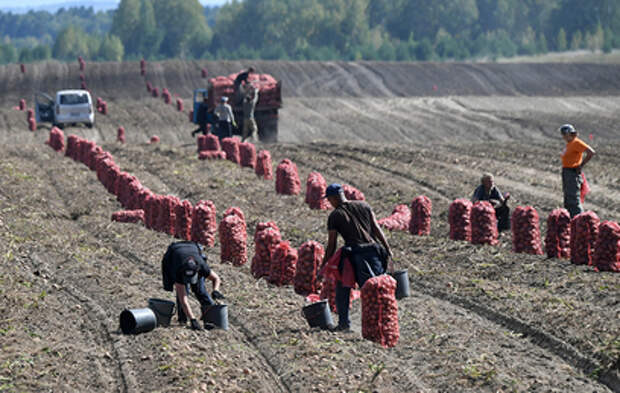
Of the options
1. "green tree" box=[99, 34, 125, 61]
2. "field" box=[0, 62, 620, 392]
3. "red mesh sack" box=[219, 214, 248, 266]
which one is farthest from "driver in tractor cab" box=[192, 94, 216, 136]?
"green tree" box=[99, 34, 125, 61]

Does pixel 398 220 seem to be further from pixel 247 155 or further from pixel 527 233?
pixel 247 155

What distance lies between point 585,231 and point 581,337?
3.35 metres

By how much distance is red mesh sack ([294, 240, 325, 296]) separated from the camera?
11.8m

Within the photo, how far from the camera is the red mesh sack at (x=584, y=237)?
12.8 metres

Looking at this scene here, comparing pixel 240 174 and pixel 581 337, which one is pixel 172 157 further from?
pixel 581 337

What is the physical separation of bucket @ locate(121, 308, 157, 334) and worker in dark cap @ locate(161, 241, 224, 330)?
1.33ft

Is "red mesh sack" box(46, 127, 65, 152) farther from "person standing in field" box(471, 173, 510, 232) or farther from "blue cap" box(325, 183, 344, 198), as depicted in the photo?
"blue cap" box(325, 183, 344, 198)

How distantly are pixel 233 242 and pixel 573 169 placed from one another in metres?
5.67

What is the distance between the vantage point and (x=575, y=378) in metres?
8.91

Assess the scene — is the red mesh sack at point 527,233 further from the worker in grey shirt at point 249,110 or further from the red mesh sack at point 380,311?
the worker in grey shirt at point 249,110

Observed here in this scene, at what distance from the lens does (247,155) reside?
25.4m

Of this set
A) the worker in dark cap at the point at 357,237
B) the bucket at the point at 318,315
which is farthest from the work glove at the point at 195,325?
the worker in dark cap at the point at 357,237

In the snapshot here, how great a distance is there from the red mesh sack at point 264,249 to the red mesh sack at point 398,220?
3860mm

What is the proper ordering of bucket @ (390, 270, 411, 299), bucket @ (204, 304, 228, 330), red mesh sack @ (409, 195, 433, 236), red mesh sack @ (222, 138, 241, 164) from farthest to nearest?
red mesh sack @ (222, 138, 241, 164) → red mesh sack @ (409, 195, 433, 236) → bucket @ (390, 270, 411, 299) → bucket @ (204, 304, 228, 330)
